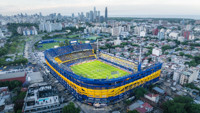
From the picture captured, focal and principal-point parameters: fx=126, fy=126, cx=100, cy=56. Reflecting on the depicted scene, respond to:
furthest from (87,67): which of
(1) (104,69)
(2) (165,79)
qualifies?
(2) (165,79)

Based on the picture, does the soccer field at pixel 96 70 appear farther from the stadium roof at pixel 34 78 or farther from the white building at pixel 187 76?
the white building at pixel 187 76

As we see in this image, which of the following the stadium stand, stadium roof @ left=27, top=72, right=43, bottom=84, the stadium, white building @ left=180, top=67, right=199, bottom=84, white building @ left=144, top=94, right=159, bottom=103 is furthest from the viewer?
the stadium stand

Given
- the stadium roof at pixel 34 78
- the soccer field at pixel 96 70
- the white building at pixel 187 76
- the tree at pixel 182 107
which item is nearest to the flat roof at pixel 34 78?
the stadium roof at pixel 34 78

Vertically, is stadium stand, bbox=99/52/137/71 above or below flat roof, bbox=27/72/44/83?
→ above

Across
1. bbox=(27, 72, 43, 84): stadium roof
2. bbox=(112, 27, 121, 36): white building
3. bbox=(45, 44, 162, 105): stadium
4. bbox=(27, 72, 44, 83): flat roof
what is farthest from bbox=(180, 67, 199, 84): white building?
bbox=(112, 27, 121, 36): white building

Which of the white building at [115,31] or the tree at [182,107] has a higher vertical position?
the white building at [115,31]

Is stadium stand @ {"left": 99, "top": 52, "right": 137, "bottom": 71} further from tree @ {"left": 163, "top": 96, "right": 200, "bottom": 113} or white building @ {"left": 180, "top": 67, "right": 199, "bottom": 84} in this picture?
tree @ {"left": 163, "top": 96, "right": 200, "bottom": 113}

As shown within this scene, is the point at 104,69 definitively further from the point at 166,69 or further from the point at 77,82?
the point at 166,69
